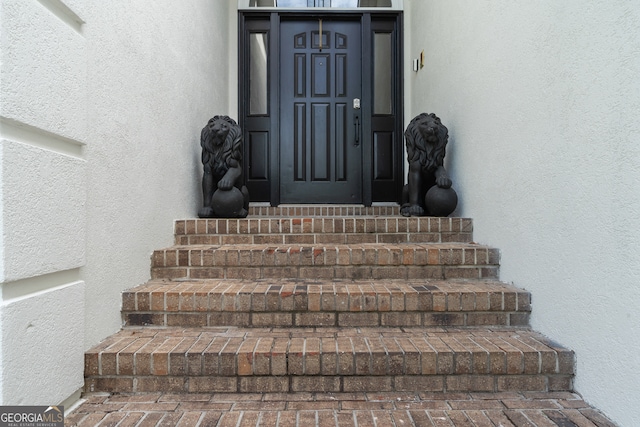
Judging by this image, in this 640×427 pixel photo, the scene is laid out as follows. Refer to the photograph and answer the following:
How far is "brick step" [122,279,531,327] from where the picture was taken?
172 centimetres

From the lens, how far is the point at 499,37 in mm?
2082

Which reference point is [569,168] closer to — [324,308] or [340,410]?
[324,308]

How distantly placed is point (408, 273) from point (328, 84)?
263 cm

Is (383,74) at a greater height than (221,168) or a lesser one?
greater

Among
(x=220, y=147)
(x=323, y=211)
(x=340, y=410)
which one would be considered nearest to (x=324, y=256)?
(x=340, y=410)

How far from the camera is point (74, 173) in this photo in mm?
1345

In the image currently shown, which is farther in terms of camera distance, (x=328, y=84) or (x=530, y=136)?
(x=328, y=84)

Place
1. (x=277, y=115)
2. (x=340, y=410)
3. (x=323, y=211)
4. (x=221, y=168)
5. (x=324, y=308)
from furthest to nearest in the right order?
(x=277, y=115) < (x=323, y=211) < (x=221, y=168) < (x=324, y=308) < (x=340, y=410)

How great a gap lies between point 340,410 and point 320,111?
3243 millimetres

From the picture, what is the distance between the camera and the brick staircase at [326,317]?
1427mm

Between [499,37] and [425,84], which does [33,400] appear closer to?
[499,37]

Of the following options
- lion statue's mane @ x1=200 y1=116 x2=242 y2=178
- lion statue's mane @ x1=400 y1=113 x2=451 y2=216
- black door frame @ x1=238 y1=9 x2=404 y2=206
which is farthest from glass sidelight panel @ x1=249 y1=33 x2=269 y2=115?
lion statue's mane @ x1=400 y1=113 x2=451 y2=216

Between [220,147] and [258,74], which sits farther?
[258,74]

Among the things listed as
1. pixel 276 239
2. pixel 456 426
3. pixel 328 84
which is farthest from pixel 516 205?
pixel 328 84
